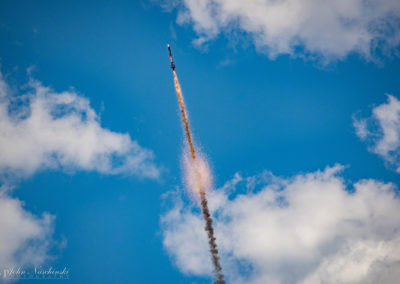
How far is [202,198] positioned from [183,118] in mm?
28165

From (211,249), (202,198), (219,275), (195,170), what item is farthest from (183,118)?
(219,275)

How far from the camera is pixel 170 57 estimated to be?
13150 cm

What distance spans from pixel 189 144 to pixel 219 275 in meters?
48.2

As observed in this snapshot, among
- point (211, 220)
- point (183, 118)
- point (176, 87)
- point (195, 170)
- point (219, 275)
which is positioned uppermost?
point (176, 87)

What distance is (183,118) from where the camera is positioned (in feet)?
435

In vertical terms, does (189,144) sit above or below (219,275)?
above

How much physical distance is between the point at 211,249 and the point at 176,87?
58.1m

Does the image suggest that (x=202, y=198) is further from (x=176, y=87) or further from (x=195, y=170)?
(x=176, y=87)

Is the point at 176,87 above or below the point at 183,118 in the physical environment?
above

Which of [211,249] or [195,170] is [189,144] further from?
[211,249]

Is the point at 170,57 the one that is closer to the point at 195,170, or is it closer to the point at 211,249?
the point at 195,170

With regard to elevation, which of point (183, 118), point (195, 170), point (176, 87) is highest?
point (176, 87)

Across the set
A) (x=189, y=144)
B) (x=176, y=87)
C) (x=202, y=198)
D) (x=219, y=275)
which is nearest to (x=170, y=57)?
(x=176, y=87)

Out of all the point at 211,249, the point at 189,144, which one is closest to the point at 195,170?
the point at 189,144
